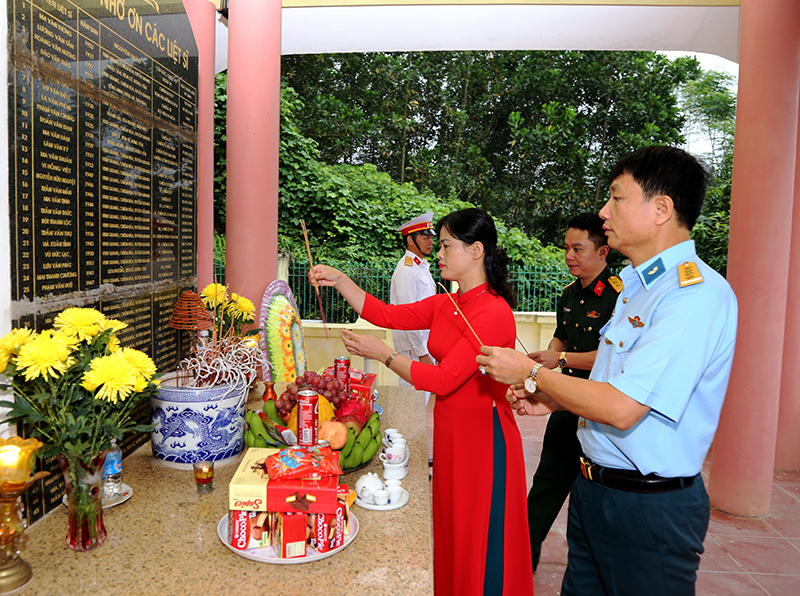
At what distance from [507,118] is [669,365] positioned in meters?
13.3

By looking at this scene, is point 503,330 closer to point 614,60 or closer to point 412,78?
point 412,78

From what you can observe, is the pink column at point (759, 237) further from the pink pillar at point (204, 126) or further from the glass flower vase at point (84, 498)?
the glass flower vase at point (84, 498)

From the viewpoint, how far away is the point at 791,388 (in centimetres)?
423

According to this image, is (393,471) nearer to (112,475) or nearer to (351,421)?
(351,421)

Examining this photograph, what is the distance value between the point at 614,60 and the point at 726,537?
1247 centimetres

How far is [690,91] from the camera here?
542 inches

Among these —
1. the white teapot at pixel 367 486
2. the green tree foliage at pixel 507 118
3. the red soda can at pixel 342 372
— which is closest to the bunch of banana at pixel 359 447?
the white teapot at pixel 367 486

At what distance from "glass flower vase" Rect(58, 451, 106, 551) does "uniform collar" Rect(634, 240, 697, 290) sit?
1.44 meters

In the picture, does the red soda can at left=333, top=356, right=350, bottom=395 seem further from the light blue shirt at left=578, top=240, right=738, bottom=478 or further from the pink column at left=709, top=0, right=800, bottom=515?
the pink column at left=709, top=0, right=800, bottom=515

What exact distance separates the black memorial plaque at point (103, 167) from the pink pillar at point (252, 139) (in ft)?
2.05

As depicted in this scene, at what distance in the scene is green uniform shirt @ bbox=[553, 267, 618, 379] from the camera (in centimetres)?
271

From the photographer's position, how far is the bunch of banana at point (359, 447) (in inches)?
68.3

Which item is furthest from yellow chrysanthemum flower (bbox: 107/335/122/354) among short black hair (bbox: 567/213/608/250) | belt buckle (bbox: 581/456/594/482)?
short black hair (bbox: 567/213/608/250)

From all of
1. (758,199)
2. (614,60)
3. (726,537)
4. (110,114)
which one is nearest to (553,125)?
(614,60)
